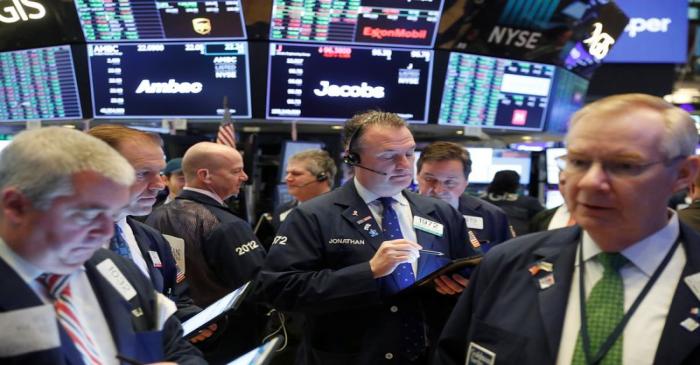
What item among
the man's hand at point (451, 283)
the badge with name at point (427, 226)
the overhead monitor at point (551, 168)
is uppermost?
the badge with name at point (427, 226)

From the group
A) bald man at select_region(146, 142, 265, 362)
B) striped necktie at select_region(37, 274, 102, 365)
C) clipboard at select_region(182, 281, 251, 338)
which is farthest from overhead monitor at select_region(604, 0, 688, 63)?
striped necktie at select_region(37, 274, 102, 365)

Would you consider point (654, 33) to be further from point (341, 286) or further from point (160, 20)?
point (341, 286)

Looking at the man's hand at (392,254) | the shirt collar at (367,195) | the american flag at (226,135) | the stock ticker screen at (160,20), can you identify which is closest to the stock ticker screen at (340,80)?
the stock ticker screen at (160,20)

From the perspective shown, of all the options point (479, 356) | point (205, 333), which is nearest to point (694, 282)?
point (479, 356)

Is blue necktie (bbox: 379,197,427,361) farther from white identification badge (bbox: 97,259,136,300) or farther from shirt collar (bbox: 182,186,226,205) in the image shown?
shirt collar (bbox: 182,186,226,205)

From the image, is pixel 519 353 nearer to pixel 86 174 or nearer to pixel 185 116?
pixel 86 174

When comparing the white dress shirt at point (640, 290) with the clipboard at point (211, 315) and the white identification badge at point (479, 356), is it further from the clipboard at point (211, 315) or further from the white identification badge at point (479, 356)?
the clipboard at point (211, 315)

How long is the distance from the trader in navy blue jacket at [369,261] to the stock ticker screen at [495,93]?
3470 mm

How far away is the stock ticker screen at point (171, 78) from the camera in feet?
18.3

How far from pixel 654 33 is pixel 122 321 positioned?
29.3 ft

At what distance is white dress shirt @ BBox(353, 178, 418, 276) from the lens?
2660mm

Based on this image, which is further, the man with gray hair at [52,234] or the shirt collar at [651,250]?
the shirt collar at [651,250]

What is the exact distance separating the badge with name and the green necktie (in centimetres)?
105

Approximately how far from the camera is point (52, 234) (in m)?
1.41
